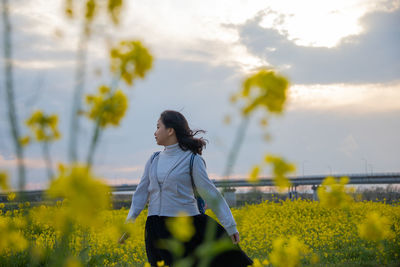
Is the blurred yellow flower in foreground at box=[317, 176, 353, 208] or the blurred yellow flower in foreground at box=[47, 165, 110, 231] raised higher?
the blurred yellow flower in foreground at box=[47, 165, 110, 231]

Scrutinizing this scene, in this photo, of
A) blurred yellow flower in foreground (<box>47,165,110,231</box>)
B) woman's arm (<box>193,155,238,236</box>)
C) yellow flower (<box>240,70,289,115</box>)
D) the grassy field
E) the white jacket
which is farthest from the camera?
the white jacket

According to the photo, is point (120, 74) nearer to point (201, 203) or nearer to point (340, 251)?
point (201, 203)

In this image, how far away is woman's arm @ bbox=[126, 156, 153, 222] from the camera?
3814 millimetres

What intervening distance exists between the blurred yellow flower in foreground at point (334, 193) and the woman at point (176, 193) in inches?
55.1

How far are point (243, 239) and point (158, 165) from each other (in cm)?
507

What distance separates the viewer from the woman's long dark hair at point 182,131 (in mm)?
3873

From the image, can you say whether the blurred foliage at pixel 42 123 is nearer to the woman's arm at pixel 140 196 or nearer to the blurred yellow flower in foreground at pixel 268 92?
the blurred yellow flower in foreground at pixel 268 92

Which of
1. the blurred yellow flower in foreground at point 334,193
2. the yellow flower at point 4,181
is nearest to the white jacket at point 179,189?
the blurred yellow flower in foreground at point 334,193

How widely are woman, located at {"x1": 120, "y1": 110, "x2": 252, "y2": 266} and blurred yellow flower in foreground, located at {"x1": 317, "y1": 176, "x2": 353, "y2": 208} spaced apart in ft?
4.59

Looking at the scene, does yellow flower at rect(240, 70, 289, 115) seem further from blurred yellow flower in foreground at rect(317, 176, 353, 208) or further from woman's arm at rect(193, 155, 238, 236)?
woman's arm at rect(193, 155, 238, 236)

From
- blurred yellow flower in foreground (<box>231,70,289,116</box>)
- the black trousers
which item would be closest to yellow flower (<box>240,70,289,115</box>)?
blurred yellow flower in foreground (<box>231,70,289,116</box>)

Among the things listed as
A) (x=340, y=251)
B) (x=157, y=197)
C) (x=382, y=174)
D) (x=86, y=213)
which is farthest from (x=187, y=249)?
(x=382, y=174)

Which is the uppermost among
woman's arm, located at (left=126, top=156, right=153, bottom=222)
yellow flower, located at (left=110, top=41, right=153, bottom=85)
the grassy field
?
yellow flower, located at (left=110, top=41, right=153, bottom=85)

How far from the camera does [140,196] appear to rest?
3891 millimetres
